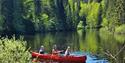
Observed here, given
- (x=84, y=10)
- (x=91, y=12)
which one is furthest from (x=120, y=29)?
(x=84, y=10)

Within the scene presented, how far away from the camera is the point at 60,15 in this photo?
6314 inches

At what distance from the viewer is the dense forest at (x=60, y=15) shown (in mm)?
117725

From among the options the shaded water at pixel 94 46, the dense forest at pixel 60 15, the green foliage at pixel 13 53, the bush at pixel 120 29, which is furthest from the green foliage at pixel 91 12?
the green foliage at pixel 13 53

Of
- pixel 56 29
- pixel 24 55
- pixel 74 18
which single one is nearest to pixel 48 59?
pixel 24 55

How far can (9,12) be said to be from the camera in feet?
409

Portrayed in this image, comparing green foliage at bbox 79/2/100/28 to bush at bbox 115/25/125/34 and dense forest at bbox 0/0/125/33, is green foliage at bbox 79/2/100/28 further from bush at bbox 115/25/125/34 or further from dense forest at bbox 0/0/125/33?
bush at bbox 115/25/125/34

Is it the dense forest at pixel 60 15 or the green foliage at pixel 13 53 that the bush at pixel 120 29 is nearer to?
the dense forest at pixel 60 15

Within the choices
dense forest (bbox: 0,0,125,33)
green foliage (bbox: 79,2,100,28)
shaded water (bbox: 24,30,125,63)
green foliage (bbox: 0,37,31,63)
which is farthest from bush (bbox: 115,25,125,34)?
green foliage (bbox: 0,37,31,63)

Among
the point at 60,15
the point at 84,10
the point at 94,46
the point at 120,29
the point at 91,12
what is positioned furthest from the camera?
the point at 60,15

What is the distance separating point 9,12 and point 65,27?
122ft

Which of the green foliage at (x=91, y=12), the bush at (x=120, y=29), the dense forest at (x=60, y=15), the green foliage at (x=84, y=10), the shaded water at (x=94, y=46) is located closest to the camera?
the shaded water at (x=94, y=46)

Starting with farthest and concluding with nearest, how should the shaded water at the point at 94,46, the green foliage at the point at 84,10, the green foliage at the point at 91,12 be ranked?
the green foliage at the point at 84,10 → the green foliage at the point at 91,12 → the shaded water at the point at 94,46

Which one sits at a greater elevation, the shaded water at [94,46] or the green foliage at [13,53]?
the green foliage at [13,53]

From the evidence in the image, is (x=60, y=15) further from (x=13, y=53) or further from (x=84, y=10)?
(x=13, y=53)
